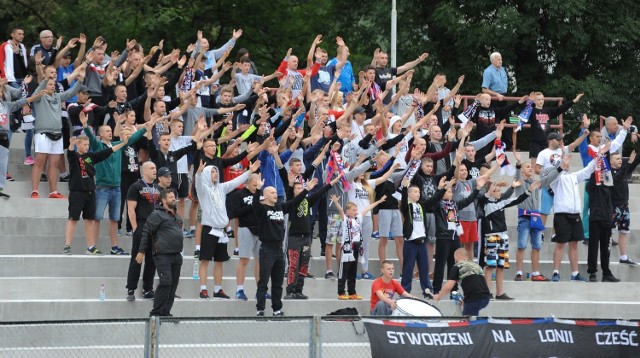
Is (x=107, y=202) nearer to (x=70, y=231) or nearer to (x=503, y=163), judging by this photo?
(x=70, y=231)

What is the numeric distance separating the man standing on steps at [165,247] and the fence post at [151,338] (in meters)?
2.88

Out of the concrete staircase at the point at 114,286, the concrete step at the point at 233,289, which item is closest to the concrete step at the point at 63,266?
the concrete staircase at the point at 114,286

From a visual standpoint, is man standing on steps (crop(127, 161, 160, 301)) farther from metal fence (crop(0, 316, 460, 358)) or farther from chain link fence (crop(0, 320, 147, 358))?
chain link fence (crop(0, 320, 147, 358))

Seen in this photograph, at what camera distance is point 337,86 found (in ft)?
73.4

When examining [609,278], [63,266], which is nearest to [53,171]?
[63,266]

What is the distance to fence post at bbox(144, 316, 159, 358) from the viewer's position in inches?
524

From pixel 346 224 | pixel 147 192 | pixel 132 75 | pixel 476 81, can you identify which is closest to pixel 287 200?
pixel 346 224

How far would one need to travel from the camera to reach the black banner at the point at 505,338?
46.3ft

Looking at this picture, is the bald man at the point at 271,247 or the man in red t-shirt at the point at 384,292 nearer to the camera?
the man in red t-shirt at the point at 384,292

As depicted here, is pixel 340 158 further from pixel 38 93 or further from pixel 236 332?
pixel 236 332

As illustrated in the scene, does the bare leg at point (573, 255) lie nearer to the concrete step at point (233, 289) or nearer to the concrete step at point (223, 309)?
the concrete step at point (233, 289)

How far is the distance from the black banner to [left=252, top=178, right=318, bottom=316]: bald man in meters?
3.27

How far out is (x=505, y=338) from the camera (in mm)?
14391

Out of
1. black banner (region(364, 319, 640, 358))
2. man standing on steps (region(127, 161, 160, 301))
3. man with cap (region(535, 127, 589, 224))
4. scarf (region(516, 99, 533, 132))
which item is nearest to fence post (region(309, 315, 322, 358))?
black banner (region(364, 319, 640, 358))
